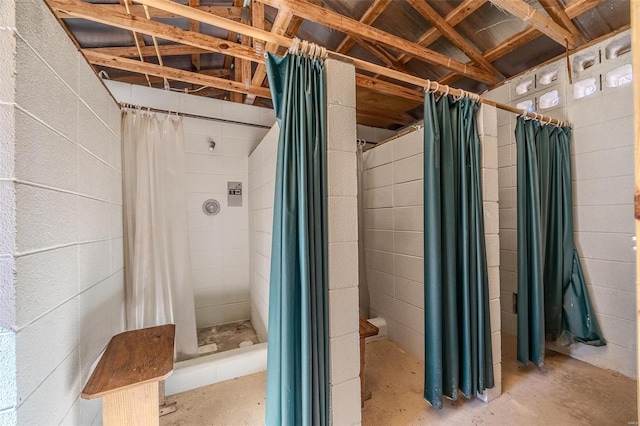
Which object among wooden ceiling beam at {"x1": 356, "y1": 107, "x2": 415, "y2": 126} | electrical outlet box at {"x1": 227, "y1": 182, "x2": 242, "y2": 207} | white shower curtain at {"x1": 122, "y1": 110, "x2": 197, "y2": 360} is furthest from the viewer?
wooden ceiling beam at {"x1": 356, "y1": 107, "x2": 415, "y2": 126}

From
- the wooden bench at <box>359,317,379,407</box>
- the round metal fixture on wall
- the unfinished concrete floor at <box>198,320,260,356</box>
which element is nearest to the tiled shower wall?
the wooden bench at <box>359,317,379,407</box>

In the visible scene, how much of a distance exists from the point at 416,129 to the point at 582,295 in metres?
1.82

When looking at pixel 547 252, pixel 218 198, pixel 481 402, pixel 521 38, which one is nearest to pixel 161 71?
pixel 218 198

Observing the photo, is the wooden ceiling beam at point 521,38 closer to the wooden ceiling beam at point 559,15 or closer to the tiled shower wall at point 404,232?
the wooden ceiling beam at point 559,15

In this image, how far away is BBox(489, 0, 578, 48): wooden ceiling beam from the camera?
5.05ft

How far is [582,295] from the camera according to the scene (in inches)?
74.8

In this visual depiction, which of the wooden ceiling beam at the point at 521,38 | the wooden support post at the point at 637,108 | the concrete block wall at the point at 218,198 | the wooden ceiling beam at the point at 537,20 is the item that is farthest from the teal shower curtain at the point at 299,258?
the wooden ceiling beam at the point at 521,38

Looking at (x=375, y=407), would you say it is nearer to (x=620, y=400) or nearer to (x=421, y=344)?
(x=421, y=344)

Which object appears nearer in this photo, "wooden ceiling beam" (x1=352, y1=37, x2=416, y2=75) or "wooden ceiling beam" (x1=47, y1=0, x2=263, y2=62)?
"wooden ceiling beam" (x1=47, y1=0, x2=263, y2=62)

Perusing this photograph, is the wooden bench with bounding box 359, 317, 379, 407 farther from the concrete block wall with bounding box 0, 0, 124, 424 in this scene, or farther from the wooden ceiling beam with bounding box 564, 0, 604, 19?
the wooden ceiling beam with bounding box 564, 0, 604, 19

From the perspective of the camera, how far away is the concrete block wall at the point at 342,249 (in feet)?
3.86

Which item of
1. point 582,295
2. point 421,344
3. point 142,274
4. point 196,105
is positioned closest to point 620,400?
point 582,295

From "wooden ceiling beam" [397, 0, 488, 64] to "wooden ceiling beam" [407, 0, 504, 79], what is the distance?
0.13 feet

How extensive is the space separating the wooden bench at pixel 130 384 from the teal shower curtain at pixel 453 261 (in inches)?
54.6
